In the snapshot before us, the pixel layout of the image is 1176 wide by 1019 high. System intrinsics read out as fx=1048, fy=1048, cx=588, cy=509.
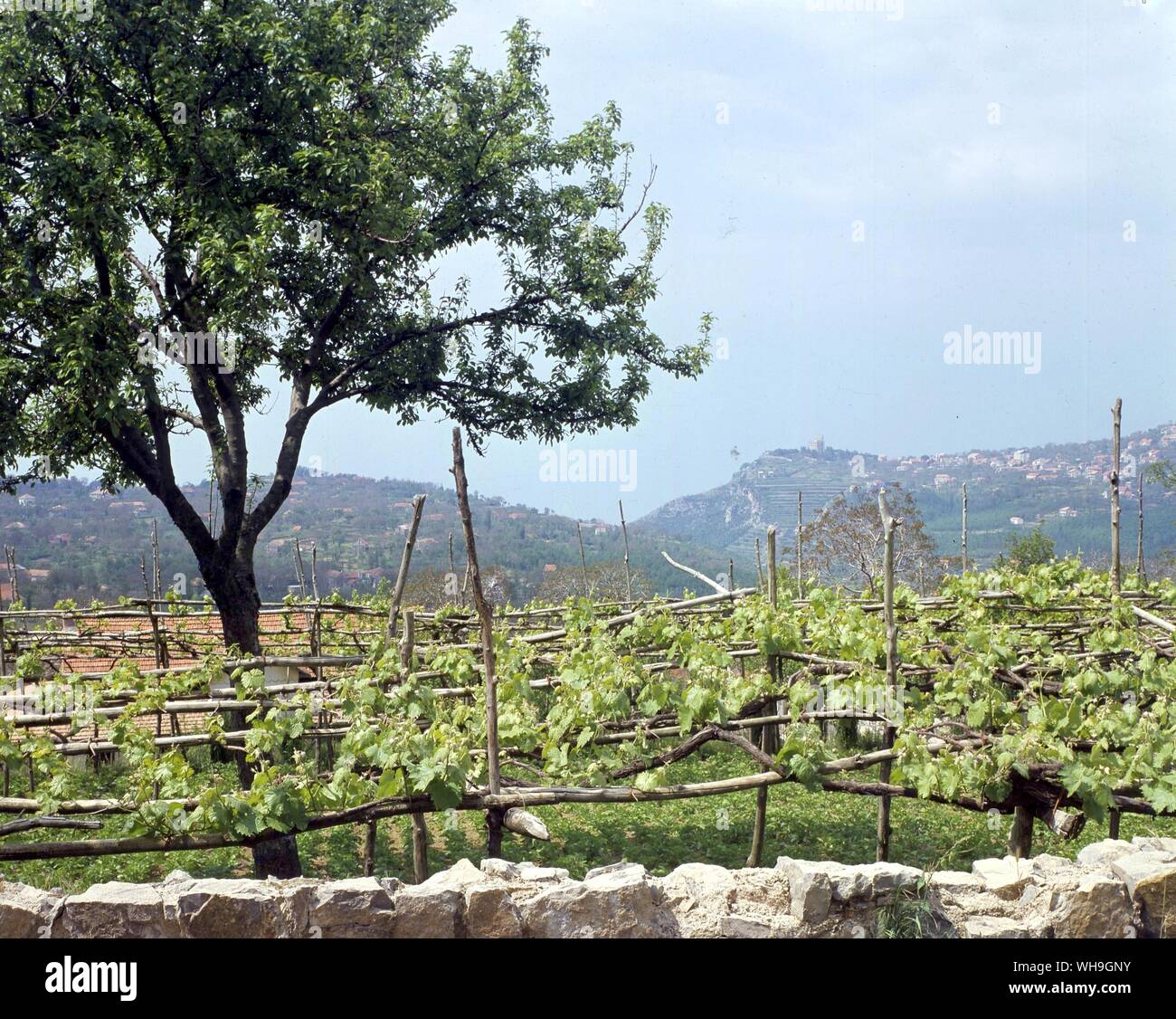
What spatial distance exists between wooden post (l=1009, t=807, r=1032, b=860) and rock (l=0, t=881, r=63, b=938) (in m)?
3.62

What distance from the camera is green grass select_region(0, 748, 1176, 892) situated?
22.1 ft

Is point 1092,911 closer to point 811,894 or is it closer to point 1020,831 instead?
point 811,894

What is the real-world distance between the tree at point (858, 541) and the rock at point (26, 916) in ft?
60.3

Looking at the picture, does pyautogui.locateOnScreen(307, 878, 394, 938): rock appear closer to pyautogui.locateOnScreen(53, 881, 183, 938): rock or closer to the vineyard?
pyautogui.locateOnScreen(53, 881, 183, 938): rock


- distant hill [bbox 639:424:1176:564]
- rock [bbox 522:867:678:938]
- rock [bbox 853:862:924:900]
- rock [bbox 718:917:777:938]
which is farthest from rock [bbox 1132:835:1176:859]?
distant hill [bbox 639:424:1176:564]

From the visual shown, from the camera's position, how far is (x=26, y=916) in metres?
3.22

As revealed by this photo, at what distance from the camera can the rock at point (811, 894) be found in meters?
3.28

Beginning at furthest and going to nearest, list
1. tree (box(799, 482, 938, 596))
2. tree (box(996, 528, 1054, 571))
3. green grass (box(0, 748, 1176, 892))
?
tree (box(996, 528, 1054, 571)), tree (box(799, 482, 938, 596)), green grass (box(0, 748, 1176, 892))

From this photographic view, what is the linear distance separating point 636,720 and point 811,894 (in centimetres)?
169

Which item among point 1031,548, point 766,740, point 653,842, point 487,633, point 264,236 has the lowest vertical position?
point 653,842

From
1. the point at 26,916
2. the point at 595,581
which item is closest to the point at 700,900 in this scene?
the point at 26,916

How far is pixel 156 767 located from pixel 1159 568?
73.4ft
